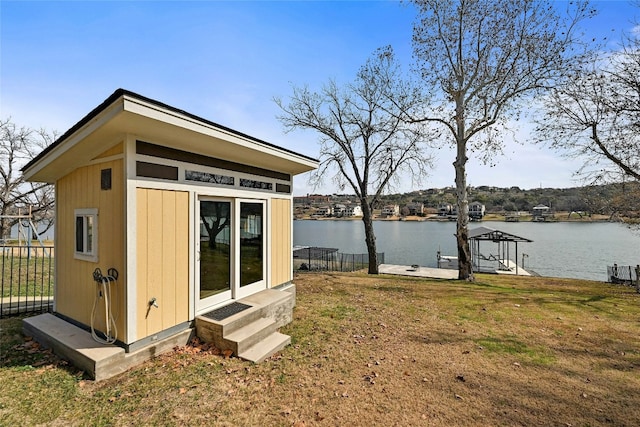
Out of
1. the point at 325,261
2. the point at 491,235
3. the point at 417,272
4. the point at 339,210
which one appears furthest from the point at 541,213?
the point at 325,261

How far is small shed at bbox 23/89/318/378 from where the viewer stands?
11.1 ft

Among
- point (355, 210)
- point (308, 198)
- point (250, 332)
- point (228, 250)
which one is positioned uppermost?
point (308, 198)

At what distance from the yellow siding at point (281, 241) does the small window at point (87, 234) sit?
2834 millimetres

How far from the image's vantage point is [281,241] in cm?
598

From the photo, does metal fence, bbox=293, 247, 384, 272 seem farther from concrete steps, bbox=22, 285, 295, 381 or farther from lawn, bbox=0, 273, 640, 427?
concrete steps, bbox=22, 285, 295, 381

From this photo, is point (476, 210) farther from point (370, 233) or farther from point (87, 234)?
point (87, 234)

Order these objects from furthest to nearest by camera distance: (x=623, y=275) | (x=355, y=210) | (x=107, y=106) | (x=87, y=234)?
(x=355, y=210)
(x=623, y=275)
(x=87, y=234)
(x=107, y=106)

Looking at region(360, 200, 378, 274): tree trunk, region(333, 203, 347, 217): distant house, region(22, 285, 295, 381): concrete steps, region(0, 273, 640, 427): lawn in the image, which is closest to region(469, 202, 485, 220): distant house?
region(333, 203, 347, 217): distant house

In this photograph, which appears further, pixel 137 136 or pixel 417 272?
pixel 417 272

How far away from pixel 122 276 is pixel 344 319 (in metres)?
3.61

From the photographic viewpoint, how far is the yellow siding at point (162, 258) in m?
3.49

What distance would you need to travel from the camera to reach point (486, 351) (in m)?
4.03

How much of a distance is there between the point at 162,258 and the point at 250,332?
158 cm

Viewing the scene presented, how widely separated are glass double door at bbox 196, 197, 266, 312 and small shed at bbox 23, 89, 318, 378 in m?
0.02
